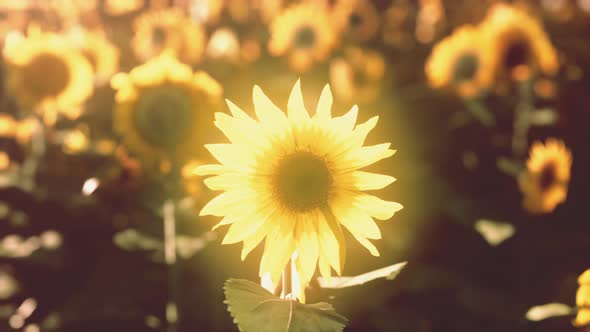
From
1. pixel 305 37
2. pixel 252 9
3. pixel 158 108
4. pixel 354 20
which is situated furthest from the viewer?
pixel 252 9

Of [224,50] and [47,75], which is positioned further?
[224,50]

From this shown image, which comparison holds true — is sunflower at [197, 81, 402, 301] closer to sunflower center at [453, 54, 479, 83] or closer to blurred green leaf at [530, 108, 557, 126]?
blurred green leaf at [530, 108, 557, 126]

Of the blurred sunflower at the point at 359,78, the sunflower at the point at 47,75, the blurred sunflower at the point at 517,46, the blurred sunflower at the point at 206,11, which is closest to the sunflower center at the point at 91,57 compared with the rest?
the sunflower at the point at 47,75

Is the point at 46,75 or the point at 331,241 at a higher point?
the point at 46,75

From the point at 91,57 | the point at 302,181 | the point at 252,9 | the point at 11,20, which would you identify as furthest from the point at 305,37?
the point at 302,181

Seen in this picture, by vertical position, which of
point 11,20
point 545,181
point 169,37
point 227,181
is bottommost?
point 227,181

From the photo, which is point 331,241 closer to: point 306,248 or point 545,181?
point 306,248
